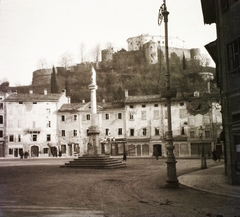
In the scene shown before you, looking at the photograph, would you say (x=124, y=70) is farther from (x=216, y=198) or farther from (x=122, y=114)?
(x=216, y=198)

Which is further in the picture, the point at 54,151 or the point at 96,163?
the point at 54,151

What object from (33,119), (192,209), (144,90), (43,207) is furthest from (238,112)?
(144,90)

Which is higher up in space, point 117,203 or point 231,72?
point 231,72

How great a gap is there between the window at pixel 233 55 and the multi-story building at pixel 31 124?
768 inches

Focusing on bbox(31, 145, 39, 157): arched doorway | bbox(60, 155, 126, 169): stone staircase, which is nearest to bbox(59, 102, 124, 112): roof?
bbox(31, 145, 39, 157): arched doorway

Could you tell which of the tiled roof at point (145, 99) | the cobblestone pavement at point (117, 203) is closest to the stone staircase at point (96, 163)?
the cobblestone pavement at point (117, 203)

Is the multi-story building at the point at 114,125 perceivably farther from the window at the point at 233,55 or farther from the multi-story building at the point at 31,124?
the window at the point at 233,55

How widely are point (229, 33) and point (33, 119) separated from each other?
72.9ft

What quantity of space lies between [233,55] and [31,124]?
837 inches

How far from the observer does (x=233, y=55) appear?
1066cm

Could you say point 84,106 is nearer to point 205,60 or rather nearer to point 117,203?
point 205,60

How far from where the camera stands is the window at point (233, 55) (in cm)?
1032

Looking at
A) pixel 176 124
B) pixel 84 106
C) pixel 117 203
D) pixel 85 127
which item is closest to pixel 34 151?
pixel 85 127

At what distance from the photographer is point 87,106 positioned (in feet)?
130
